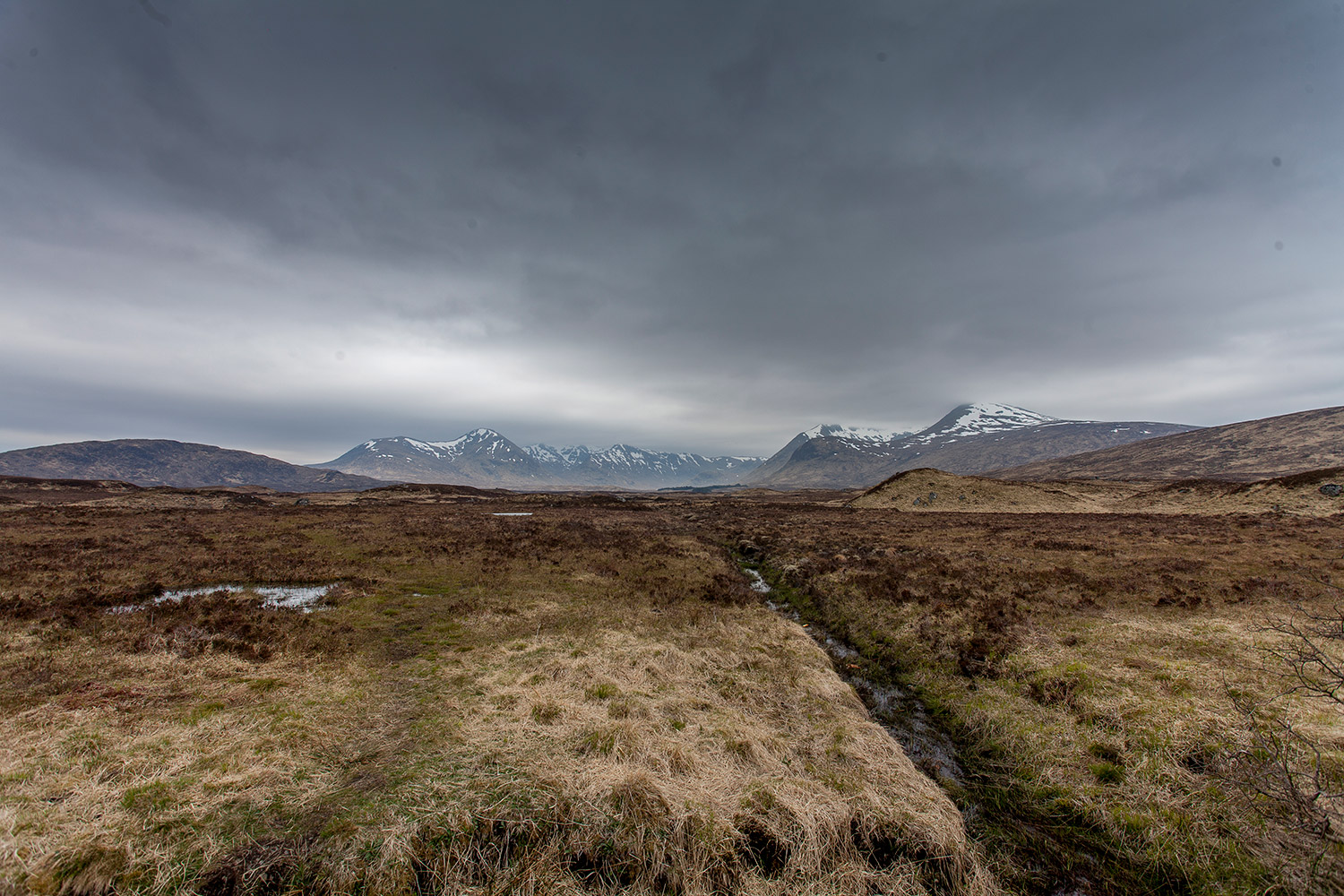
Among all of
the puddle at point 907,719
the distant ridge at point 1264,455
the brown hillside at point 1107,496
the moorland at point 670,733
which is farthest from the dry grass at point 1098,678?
the distant ridge at point 1264,455

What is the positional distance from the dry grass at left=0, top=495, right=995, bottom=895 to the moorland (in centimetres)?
6

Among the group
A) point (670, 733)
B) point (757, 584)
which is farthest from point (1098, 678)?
point (757, 584)

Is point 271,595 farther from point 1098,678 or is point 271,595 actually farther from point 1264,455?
point 1264,455

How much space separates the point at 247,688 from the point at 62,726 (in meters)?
3.09

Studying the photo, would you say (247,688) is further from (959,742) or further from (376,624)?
(959,742)

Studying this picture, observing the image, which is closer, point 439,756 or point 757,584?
point 439,756

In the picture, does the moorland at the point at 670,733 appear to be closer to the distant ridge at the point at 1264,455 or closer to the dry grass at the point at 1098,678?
the dry grass at the point at 1098,678

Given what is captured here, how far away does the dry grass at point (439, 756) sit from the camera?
677 centimetres

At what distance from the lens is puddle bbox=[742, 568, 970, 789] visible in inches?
418

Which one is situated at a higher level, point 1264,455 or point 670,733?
point 1264,455

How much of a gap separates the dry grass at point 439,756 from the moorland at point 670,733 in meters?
0.06

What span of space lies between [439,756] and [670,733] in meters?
5.02

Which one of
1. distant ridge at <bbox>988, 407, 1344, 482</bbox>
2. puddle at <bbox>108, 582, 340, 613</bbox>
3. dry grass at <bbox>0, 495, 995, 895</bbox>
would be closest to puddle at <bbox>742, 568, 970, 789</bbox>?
dry grass at <bbox>0, 495, 995, 895</bbox>

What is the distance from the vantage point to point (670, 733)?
35.4 feet
